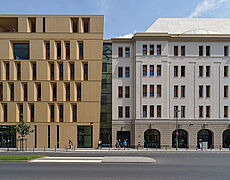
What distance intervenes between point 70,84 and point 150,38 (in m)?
16.5

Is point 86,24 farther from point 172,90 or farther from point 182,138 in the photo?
point 182,138

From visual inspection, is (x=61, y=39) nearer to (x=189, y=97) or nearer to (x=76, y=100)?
(x=76, y=100)

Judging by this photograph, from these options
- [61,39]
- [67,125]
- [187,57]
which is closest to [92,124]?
[67,125]

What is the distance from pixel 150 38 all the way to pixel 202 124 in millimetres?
17758

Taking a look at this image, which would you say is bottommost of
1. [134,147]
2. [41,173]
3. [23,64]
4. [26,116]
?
[134,147]

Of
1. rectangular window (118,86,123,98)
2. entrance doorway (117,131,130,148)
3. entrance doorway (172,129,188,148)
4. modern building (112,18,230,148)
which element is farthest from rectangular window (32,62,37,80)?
entrance doorway (172,129,188,148)

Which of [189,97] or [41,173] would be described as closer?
[41,173]

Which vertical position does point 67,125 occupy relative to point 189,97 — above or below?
below

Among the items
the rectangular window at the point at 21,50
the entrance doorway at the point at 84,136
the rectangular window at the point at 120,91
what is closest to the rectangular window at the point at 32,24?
the rectangular window at the point at 21,50

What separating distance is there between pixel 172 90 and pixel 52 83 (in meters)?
21.8

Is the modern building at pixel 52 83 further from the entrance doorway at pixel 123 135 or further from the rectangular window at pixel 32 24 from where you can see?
the entrance doorway at pixel 123 135

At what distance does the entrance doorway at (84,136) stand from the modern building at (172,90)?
4.34 metres

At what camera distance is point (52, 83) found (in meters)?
34.1

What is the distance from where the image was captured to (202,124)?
108ft
